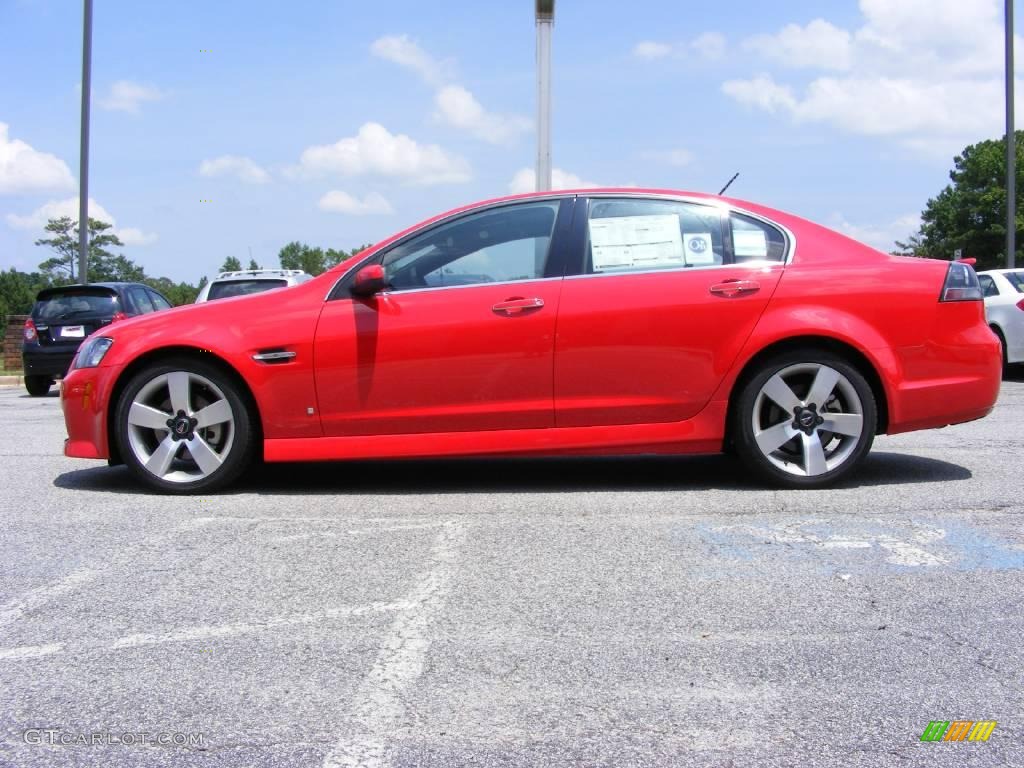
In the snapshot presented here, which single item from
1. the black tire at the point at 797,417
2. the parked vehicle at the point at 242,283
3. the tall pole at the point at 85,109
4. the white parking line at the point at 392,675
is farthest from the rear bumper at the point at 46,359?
the white parking line at the point at 392,675

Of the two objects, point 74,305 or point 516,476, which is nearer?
point 516,476

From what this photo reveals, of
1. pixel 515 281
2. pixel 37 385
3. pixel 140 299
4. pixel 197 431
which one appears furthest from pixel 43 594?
pixel 140 299

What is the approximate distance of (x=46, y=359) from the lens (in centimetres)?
1363

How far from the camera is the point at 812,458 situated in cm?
514

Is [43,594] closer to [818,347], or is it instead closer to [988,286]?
[818,347]

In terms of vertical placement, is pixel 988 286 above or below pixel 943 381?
above

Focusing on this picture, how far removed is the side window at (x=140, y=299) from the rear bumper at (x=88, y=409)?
937cm

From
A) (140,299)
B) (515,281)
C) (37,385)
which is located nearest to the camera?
(515,281)

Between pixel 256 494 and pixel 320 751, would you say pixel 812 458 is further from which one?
pixel 320 751

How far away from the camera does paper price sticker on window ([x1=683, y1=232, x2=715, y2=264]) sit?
5215mm

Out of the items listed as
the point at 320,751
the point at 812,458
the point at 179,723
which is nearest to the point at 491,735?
the point at 320,751

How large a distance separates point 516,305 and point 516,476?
Result: 1135mm

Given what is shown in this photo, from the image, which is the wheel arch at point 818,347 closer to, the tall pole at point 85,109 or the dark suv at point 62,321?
the dark suv at point 62,321

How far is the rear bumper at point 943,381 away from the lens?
5.16m
